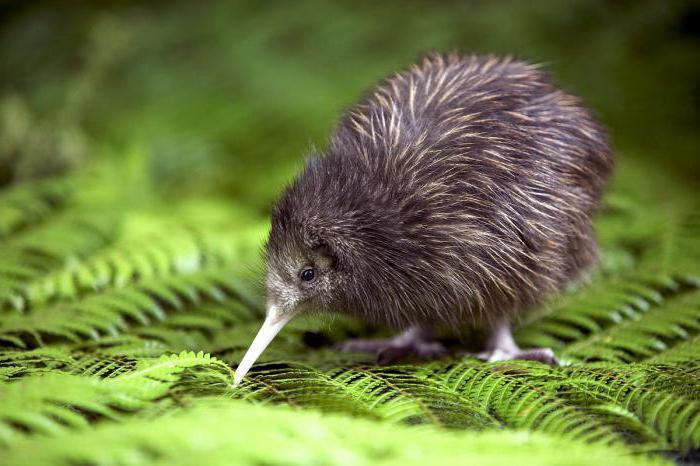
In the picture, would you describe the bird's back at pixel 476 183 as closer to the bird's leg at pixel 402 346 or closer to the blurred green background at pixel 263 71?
the bird's leg at pixel 402 346

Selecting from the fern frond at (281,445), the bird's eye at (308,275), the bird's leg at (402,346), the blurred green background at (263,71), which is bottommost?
the fern frond at (281,445)

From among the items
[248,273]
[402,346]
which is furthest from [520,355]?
[248,273]

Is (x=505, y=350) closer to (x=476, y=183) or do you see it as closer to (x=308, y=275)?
(x=476, y=183)

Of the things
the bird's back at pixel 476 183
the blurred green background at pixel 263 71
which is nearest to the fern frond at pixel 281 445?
the bird's back at pixel 476 183

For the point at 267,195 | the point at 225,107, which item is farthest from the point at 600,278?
the point at 225,107

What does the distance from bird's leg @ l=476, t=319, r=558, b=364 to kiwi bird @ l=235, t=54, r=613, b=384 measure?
1 cm

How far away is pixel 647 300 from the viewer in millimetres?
3170

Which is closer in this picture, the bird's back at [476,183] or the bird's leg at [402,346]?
the bird's back at [476,183]

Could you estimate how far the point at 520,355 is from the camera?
2881mm

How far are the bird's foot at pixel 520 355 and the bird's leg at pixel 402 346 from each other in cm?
19

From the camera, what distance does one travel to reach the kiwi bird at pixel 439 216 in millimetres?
2596

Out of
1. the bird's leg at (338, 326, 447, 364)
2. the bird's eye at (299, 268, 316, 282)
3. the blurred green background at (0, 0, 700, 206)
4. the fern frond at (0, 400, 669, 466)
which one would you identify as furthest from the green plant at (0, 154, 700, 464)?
the blurred green background at (0, 0, 700, 206)

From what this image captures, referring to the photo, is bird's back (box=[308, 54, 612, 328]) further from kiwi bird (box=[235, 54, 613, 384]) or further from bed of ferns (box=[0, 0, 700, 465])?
bed of ferns (box=[0, 0, 700, 465])

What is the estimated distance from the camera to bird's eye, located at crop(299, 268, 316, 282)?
8.75 feet
